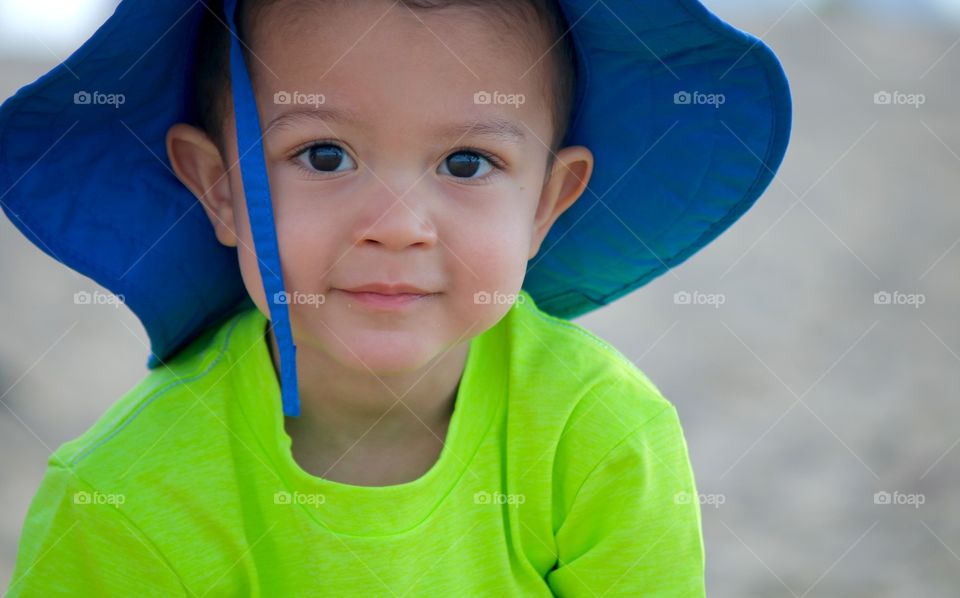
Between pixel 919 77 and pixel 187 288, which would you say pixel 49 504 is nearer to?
pixel 187 288

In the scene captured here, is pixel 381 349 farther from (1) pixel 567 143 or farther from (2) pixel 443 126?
(1) pixel 567 143

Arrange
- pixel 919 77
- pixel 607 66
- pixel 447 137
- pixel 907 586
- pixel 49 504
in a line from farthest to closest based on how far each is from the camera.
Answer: pixel 919 77
pixel 907 586
pixel 607 66
pixel 49 504
pixel 447 137

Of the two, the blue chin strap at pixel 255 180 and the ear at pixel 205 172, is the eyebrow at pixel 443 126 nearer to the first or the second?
the blue chin strap at pixel 255 180

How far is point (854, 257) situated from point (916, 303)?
0.44m

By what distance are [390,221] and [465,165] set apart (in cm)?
18

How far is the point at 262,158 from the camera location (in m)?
1.58

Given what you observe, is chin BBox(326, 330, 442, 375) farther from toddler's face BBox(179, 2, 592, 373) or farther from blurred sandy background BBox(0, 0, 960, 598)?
blurred sandy background BBox(0, 0, 960, 598)

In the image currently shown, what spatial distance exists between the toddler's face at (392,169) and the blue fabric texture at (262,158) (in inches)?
2.4

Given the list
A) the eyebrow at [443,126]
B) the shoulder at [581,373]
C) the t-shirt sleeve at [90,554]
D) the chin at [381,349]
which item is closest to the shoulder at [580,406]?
the shoulder at [581,373]

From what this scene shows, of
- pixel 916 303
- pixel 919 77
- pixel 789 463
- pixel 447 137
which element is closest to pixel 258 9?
pixel 447 137

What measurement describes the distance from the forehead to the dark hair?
24mm

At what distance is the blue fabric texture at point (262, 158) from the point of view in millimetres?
1634

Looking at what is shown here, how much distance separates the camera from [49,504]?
1.71m

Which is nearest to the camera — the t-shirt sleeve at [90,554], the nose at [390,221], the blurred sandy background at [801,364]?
the nose at [390,221]
